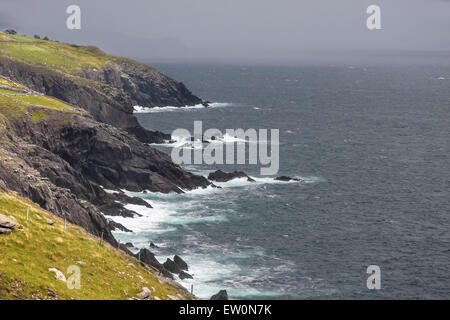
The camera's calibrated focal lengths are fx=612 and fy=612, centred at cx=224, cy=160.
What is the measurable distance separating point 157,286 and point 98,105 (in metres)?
114

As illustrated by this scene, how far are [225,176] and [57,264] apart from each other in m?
79.6

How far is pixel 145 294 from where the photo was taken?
42.8m

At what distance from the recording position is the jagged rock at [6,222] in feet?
135

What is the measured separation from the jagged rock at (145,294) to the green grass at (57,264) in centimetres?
49

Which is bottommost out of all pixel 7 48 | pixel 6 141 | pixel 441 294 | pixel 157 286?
pixel 441 294

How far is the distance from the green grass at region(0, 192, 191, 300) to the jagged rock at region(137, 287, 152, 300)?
49 centimetres

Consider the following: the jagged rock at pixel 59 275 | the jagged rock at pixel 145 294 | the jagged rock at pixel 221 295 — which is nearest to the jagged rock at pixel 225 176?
the jagged rock at pixel 221 295

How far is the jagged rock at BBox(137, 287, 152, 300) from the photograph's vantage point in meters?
42.1

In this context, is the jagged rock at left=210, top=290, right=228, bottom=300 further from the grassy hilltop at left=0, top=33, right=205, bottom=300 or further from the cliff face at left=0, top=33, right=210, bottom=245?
the cliff face at left=0, top=33, right=210, bottom=245

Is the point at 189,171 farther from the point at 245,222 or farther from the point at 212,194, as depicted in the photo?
the point at 245,222

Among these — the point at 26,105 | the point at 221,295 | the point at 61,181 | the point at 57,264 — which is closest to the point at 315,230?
the point at 221,295

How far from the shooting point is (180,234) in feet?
284

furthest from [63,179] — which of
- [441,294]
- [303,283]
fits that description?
[441,294]

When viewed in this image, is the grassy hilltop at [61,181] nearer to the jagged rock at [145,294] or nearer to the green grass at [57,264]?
the green grass at [57,264]
